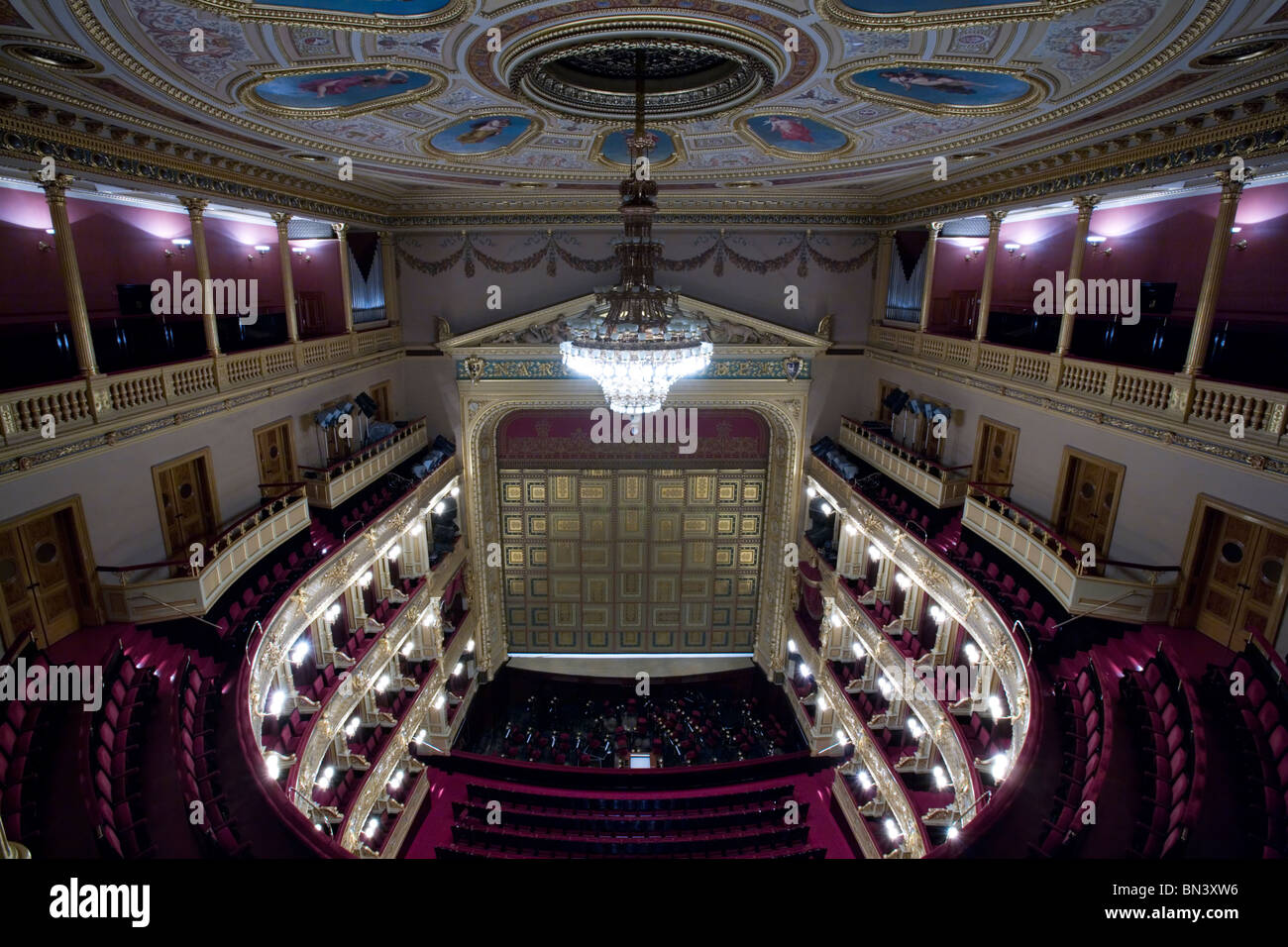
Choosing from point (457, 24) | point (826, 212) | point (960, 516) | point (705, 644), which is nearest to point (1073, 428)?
point (960, 516)

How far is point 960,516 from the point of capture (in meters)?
12.5

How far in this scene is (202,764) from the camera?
673 centimetres

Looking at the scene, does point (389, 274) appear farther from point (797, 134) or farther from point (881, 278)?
point (881, 278)

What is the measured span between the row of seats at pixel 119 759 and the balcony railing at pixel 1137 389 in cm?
1188

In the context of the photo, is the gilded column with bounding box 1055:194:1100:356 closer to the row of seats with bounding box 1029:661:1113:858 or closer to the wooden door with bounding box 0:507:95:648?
the row of seats with bounding box 1029:661:1113:858

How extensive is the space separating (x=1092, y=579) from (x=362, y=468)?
13017mm

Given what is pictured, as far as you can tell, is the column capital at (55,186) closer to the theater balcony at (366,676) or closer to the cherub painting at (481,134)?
the cherub painting at (481,134)

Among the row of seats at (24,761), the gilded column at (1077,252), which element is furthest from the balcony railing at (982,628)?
the row of seats at (24,761)

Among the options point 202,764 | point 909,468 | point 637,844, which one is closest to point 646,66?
point 202,764

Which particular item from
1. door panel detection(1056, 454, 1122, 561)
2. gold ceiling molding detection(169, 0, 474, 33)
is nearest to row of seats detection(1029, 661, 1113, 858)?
door panel detection(1056, 454, 1122, 561)

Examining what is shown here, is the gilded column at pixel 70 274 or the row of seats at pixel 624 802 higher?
the gilded column at pixel 70 274

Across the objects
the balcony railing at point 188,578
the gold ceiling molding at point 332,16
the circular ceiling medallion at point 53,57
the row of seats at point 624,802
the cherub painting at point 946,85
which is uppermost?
the cherub painting at point 946,85

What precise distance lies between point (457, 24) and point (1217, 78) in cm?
743

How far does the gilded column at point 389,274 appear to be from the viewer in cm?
1595
